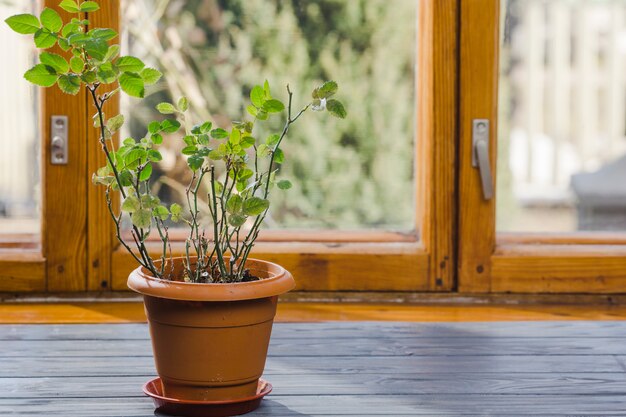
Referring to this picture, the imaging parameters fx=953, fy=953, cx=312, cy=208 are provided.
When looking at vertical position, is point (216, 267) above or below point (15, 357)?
above

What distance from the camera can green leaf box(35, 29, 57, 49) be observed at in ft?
4.71

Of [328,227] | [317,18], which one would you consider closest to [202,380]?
[328,227]

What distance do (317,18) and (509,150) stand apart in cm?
60

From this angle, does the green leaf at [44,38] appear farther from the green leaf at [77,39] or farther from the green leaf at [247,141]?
the green leaf at [247,141]

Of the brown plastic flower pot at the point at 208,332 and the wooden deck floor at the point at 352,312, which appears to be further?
the wooden deck floor at the point at 352,312

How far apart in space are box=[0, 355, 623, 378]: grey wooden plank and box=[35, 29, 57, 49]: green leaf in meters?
0.62

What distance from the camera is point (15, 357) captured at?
6.01 ft

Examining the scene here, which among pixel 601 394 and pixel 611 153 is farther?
pixel 611 153

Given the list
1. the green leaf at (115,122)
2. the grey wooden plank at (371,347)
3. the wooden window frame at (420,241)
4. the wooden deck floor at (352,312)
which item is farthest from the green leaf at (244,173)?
the wooden window frame at (420,241)

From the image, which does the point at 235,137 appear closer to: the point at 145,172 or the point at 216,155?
the point at 216,155

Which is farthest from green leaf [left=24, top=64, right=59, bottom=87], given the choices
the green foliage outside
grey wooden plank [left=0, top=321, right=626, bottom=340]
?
grey wooden plank [left=0, top=321, right=626, bottom=340]

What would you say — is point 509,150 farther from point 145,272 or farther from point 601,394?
point 145,272

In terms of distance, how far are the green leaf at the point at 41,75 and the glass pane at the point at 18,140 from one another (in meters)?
0.97

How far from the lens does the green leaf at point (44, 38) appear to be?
1.43 m
